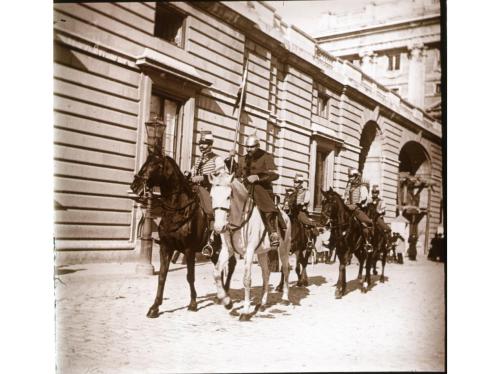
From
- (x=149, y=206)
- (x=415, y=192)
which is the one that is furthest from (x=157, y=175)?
(x=415, y=192)

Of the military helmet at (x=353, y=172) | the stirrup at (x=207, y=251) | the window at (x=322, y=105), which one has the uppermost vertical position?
the window at (x=322, y=105)

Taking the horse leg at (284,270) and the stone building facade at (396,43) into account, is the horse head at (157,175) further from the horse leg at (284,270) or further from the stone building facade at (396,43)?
the stone building facade at (396,43)

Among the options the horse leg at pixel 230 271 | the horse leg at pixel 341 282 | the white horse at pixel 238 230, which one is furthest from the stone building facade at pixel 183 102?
the horse leg at pixel 230 271

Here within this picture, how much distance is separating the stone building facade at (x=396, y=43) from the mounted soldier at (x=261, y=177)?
5.50 feet

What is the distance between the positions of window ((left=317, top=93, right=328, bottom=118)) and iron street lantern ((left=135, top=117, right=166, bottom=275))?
6.96 feet

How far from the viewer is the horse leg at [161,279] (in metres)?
5.07

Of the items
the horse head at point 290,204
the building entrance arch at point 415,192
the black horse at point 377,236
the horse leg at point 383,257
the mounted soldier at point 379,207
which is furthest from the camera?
the mounted soldier at point 379,207

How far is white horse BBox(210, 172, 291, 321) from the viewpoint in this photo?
5.05 metres

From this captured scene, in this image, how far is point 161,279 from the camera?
16.6 ft

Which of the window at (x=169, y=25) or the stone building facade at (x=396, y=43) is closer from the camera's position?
the window at (x=169, y=25)

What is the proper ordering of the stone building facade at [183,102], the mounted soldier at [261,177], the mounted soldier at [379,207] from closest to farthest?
1. the stone building facade at [183,102]
2. the mounted soldier at [261,177]
3. the mounted soldier at [379,207]

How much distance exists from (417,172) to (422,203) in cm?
41

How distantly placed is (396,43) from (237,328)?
407 cm
